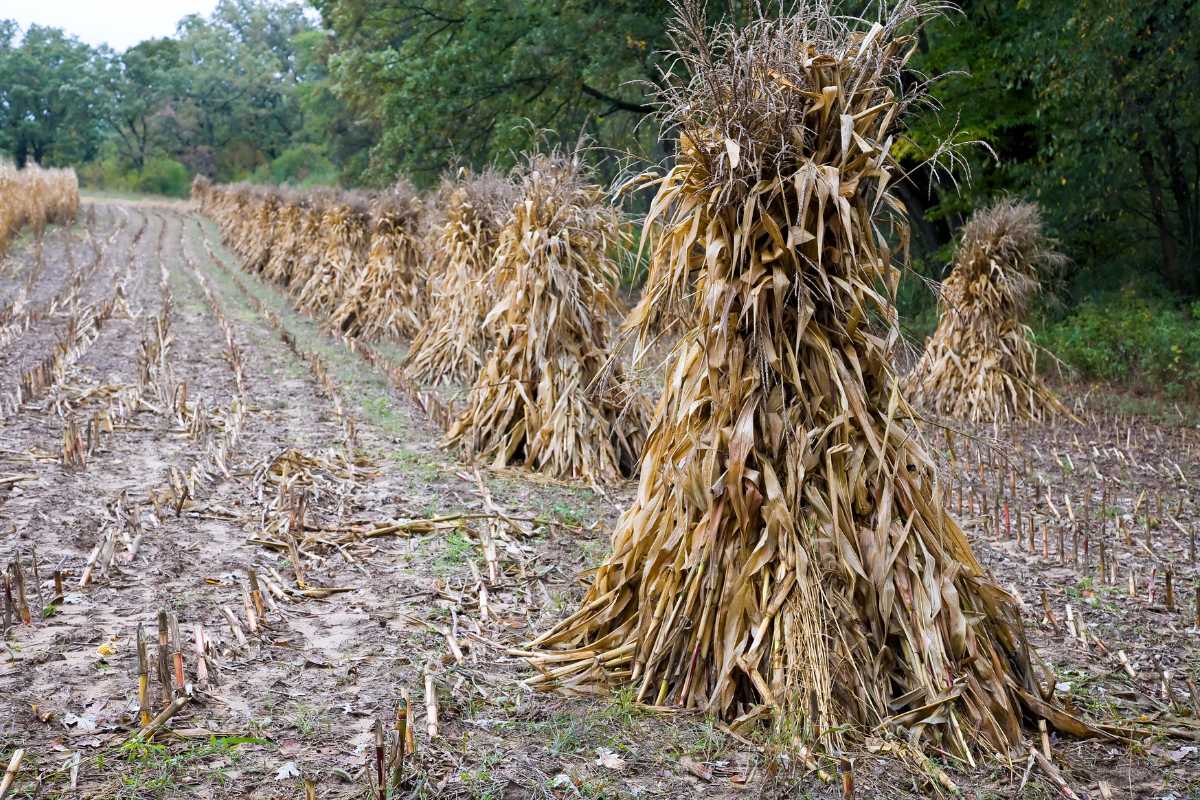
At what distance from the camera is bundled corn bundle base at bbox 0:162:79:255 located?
23472mm

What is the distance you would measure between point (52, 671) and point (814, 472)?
3140 mm

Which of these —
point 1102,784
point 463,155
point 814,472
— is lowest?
point 1102,784

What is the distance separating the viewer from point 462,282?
11539mm

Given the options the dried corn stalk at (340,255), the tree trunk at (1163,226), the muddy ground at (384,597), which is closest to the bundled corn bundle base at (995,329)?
the muddy ground at (384,597)

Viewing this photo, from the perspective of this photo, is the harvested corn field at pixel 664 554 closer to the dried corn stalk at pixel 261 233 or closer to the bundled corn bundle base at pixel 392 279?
the bundled corn bundle base at pixel 392 279

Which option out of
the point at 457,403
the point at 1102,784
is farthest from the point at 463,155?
the point at 1102,784

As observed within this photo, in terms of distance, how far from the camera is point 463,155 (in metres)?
21.8

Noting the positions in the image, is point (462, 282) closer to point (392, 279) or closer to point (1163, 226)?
point (392, 279)

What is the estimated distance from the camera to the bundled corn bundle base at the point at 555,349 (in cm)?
793

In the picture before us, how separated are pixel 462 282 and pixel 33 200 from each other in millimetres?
22022

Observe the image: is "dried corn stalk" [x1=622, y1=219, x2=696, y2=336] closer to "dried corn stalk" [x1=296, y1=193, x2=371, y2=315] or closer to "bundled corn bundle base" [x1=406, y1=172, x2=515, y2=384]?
"bundled corn bundle base" [x1=406, y1=172, x2=515, y2=384]

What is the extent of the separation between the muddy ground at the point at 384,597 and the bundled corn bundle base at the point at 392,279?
4.34 m

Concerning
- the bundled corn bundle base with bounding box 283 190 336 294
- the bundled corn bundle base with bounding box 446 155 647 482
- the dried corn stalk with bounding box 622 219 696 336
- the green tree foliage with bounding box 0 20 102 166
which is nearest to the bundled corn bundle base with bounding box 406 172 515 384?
the bundled corn bundle base with bounding box 446 155 647 482

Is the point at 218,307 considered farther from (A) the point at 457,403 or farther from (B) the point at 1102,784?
(B) the point at 1102,784
